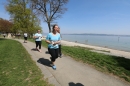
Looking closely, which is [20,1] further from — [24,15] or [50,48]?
[50,48]

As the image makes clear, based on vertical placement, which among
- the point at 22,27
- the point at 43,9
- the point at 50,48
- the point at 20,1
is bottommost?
the point at 50,48

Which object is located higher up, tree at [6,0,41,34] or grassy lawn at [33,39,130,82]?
tree at [6,0,41,34]

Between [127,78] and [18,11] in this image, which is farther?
[18,11]

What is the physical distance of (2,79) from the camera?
4.04m

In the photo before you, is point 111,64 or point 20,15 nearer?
point 111,64

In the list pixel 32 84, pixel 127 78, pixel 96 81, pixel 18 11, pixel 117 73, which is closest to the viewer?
pixel 32 84

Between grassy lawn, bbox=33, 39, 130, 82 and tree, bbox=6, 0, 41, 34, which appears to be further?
tree, bbox=6, 0, 41, 34

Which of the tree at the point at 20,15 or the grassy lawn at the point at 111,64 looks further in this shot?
the tree at the point at 20,15

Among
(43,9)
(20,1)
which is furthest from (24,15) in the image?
(43,9)

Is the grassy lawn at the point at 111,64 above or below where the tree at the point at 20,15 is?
below

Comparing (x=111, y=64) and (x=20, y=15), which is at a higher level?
(x=20, y=15)

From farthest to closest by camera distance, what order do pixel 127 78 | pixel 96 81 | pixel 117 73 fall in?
pixel 117 73
pixel 127 78
pixel 96 81

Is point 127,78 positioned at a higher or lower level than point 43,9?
lower

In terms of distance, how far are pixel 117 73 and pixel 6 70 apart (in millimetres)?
4960
